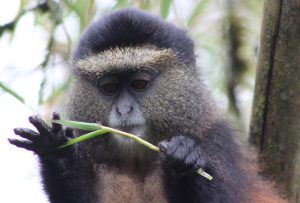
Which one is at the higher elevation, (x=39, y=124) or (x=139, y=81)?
(x=139, y=81)

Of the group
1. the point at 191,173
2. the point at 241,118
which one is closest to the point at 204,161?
the point at 191,173

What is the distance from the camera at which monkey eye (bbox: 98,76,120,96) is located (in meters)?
5.34

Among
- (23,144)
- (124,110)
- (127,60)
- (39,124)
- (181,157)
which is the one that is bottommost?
(23,144)

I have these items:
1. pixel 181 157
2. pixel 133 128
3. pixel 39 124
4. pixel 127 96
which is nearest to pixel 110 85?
pixel 127 96

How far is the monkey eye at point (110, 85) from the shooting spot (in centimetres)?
534

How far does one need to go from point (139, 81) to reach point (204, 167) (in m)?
0.90

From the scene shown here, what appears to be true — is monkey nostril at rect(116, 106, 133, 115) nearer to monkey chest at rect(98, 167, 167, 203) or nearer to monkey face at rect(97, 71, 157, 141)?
monkey face at rect(97, 71, 157, 141)

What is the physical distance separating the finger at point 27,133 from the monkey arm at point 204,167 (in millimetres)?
874

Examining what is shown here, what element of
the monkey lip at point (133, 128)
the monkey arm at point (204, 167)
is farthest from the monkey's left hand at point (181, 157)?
the monkey lip at point (133, 128)

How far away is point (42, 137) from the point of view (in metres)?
4.75

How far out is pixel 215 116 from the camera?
5578 mm

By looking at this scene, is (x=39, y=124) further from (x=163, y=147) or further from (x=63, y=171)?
(x=163, y=147)

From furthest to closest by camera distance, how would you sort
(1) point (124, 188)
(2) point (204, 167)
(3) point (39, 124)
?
(1) point (124, 188) < (2) point (204, 167) < (3) point (39, 124)

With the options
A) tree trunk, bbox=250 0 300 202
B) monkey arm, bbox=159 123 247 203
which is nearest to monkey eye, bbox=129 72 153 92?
monkey arm, bbox=159 123 247 203
